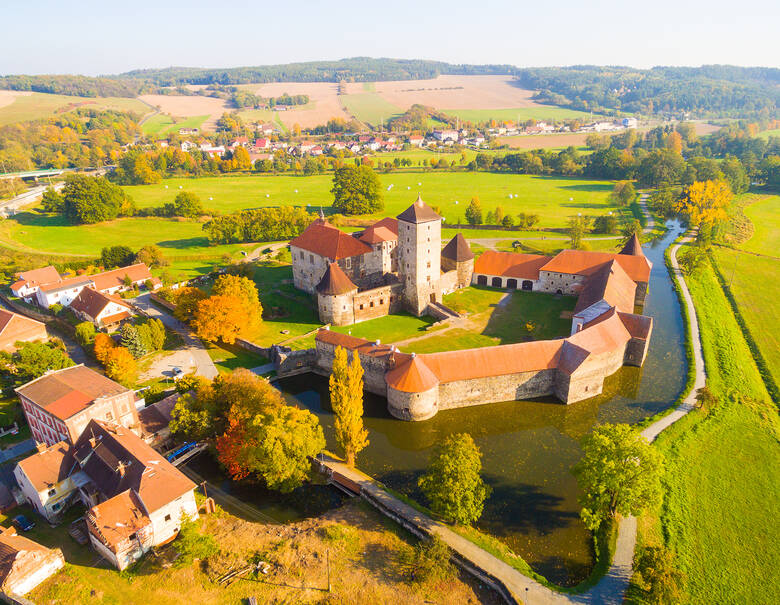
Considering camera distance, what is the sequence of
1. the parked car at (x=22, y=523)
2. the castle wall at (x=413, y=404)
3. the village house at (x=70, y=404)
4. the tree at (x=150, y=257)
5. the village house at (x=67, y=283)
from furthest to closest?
the tree at (x=150, y=257) < the village house at (x=67, y=283) < the castle wall at (x=413, y=404) < the village house at (x=70, y=404) < the parked car at (x=22, y=523)

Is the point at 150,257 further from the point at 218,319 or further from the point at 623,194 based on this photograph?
the point at 623,194

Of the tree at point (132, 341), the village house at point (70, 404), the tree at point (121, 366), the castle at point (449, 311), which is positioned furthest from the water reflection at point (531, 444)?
the tree at point (132, 341)

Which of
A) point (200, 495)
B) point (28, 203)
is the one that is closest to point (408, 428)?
point (200, 495)

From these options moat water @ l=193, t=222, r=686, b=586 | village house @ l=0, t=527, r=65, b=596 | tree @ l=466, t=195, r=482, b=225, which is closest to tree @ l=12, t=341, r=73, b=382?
moat water @ l=193, t=222, r=686, b=586

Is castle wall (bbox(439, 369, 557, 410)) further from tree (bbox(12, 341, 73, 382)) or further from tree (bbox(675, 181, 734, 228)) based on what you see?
tree (bbox(675, 181, 734, 228))

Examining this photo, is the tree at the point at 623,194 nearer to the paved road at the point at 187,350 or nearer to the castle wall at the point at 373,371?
the castle wall at the point at 373,371
